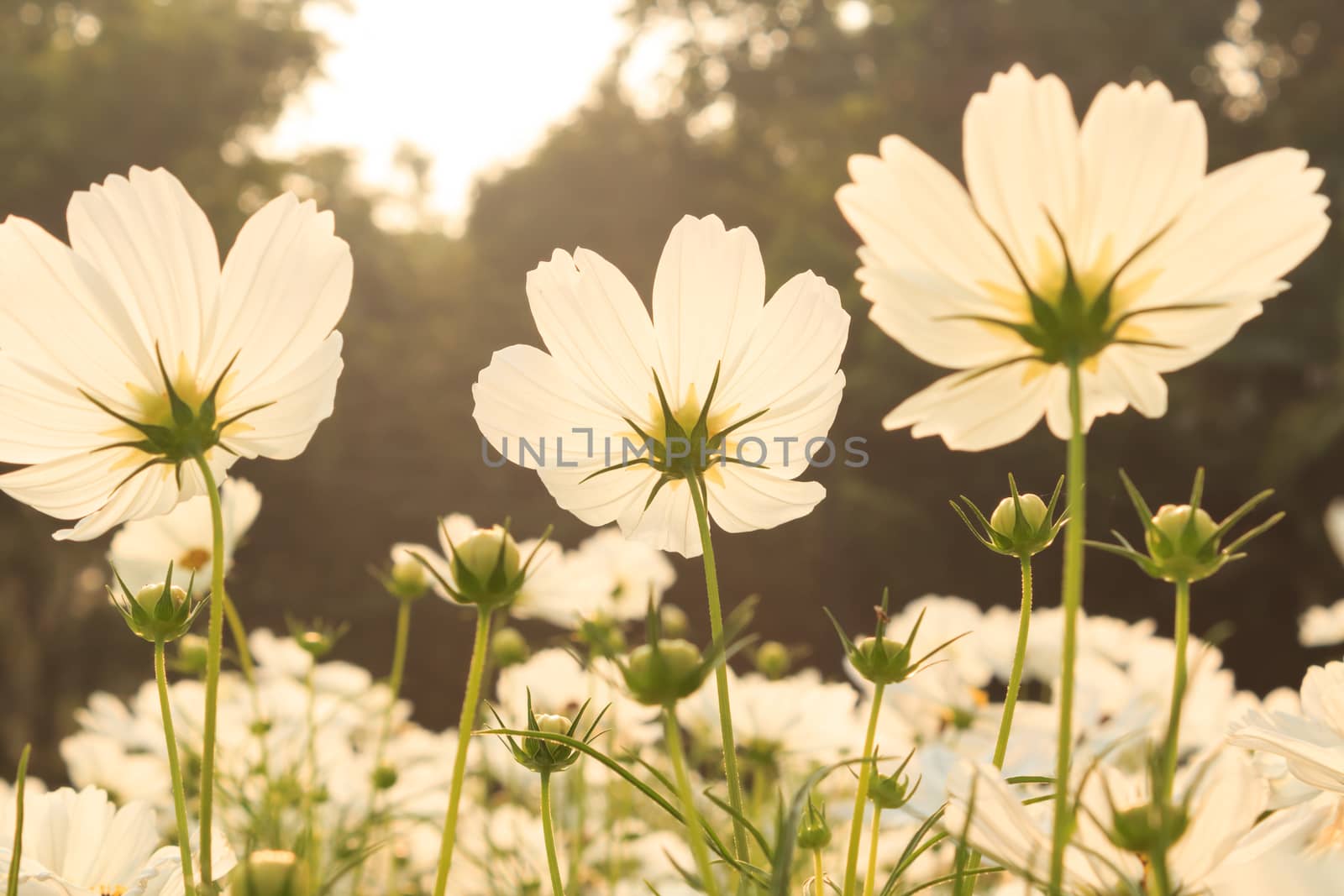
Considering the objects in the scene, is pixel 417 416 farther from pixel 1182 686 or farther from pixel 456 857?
pixel 1182 686

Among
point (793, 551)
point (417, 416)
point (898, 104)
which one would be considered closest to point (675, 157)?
point (898, 104)

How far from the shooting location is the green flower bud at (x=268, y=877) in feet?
0.70

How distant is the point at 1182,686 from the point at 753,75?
771 centimetres

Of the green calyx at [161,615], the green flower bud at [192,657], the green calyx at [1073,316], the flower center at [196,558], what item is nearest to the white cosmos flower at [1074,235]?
the green calyx at [1073,316]

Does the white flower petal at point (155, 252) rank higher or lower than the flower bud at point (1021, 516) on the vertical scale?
higher

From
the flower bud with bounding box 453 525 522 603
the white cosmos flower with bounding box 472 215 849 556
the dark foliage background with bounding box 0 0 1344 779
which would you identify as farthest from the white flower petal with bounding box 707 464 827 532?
the dark foliage background with bounding box 0 0 1344 779

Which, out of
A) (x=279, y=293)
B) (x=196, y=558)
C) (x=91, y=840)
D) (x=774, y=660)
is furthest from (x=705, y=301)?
(x=774, y=660)

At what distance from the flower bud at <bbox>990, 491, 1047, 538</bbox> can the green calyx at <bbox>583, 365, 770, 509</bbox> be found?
8cm

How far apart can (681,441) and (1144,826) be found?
0.19 m

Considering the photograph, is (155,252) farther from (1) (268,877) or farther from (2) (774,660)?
(2) (774,660)

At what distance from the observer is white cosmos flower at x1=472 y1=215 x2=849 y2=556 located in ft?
1.11

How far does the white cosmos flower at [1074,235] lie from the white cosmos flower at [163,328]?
0.52 feet

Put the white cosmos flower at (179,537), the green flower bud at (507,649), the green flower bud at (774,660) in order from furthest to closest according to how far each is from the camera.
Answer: the green flower bud at (774,660) < the green flower bud at (507,649) < the white cosmos flower at (179,537)

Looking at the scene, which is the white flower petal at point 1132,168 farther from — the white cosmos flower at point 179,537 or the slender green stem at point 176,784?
the white cosmos flower at point 179,537
